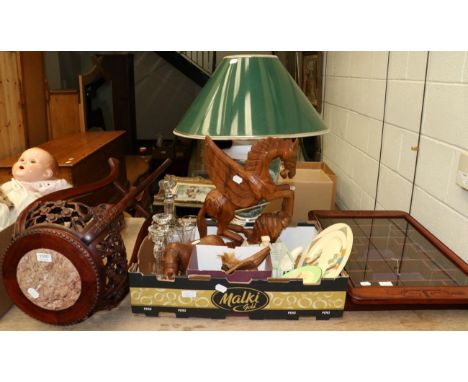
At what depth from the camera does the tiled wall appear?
1183 millimetres

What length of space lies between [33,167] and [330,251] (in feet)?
2.90

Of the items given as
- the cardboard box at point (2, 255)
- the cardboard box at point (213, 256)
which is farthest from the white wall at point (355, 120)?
the cardboard box at point (2, 255)

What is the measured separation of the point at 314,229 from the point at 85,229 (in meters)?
0.67

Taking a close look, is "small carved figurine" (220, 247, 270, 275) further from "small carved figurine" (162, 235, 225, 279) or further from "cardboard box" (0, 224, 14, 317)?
"cardboard box" (0, 224, 14, 317)

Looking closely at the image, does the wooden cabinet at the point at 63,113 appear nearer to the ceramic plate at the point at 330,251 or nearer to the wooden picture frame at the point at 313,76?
the wooden picture frame at the point at 313,76

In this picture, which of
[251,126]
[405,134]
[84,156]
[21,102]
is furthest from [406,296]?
[21,102]

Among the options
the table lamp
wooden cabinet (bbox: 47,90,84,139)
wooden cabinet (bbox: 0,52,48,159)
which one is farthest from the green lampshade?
wooden cabinet (bbox: 47,90,84,139)

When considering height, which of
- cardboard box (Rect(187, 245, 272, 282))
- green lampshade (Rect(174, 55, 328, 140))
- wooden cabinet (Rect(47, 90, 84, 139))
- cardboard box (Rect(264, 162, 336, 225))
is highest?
green lampshade (Rect(174, 55, 328, 140))

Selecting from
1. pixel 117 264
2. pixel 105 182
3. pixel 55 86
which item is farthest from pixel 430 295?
pixel 55 86

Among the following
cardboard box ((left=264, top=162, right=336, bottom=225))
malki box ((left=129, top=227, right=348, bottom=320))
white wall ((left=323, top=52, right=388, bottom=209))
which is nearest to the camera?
malki box ((left=129, top=227, right=348, bottom=320))

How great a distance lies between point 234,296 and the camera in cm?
93

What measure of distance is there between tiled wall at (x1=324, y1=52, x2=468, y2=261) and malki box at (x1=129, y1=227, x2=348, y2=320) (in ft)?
1.60

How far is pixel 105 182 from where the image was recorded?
110 cm

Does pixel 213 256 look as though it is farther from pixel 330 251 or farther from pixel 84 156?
pixel 84 156
